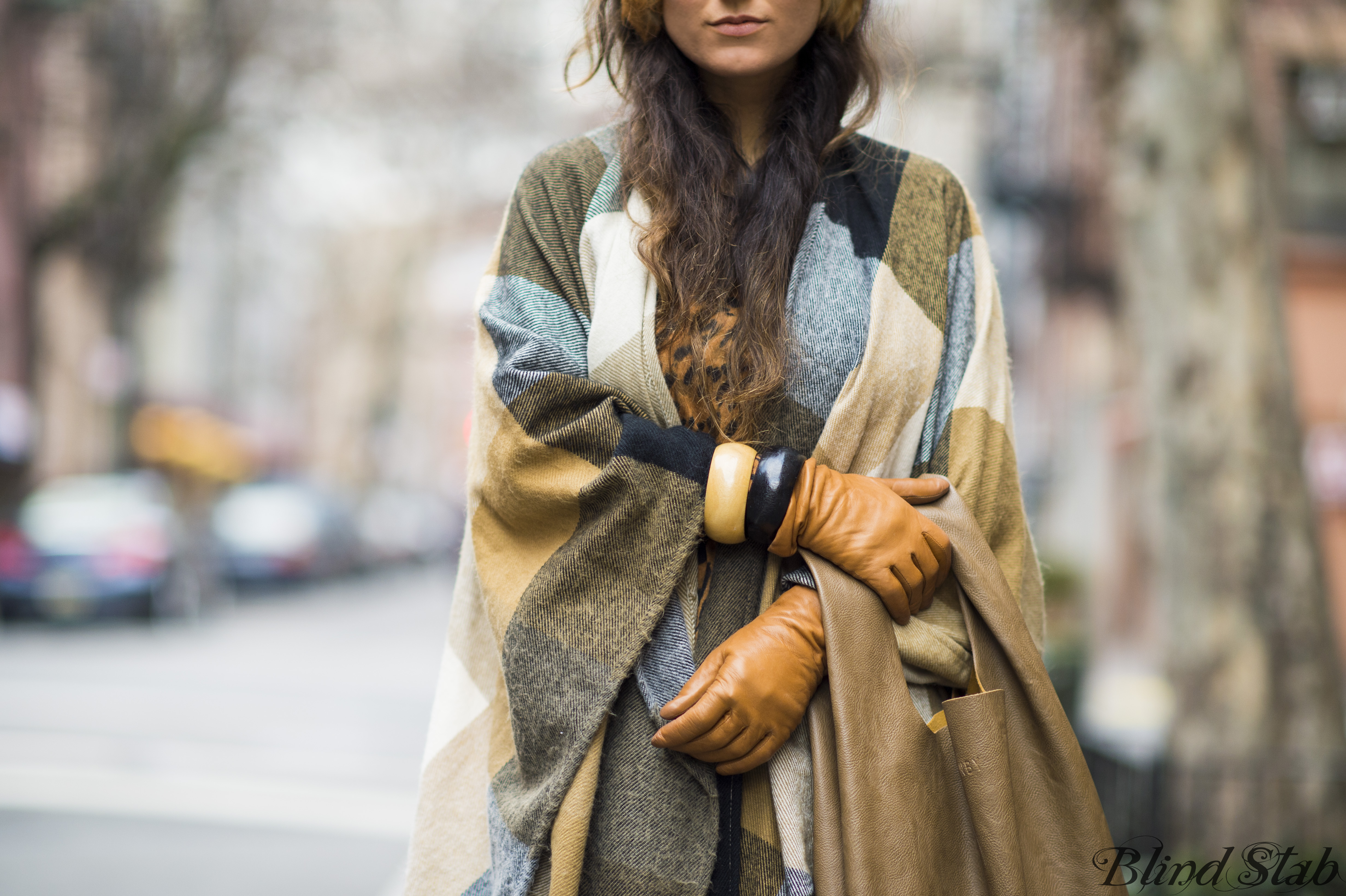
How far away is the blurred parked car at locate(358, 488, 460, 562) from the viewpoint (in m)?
29.8

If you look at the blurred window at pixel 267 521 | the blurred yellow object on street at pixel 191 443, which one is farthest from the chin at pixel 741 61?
the blurred yellow object on street at pixel 191 443

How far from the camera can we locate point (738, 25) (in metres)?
1.83

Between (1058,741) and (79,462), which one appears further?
(79,462)

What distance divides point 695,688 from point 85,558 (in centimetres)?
1391

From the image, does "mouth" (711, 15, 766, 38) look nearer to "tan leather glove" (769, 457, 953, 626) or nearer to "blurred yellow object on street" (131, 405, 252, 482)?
"tan leather glove" (769, 457, 953, 626)

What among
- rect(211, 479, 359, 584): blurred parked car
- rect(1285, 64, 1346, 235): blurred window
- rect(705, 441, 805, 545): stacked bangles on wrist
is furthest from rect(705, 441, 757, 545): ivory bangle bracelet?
rect(211, 479, 359, 584): blurred parked car

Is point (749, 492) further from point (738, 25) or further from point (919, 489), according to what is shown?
point (738, 25)

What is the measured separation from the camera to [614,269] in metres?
1.79

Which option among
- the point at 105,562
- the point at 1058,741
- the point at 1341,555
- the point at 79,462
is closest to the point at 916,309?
the point at 1058,741

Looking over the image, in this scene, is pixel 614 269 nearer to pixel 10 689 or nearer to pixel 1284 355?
pixel 1284 355

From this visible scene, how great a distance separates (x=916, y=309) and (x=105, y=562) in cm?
1384

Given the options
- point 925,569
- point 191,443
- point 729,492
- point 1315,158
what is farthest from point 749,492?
point 191,443

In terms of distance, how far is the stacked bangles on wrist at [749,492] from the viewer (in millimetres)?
1631

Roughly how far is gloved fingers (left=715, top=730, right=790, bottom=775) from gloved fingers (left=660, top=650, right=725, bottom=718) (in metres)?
0.10
